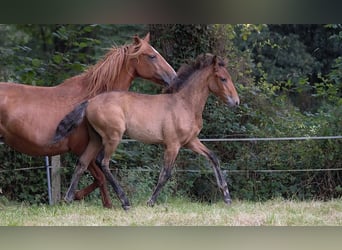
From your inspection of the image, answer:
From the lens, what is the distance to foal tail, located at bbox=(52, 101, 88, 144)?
15.6 feet

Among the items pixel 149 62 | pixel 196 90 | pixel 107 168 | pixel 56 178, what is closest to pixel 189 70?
pixel 196 90

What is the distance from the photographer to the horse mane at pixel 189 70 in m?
4.79

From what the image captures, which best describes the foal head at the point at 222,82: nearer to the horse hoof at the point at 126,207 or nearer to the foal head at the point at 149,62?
the foal head at the point at 149,62

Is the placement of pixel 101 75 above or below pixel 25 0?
below

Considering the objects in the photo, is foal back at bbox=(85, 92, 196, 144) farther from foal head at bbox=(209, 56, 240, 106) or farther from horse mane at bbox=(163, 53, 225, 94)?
foal head at bbox=(209, 56, 240, 106)

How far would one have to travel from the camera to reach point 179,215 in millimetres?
4496

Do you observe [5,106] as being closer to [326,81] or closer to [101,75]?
[101,75]

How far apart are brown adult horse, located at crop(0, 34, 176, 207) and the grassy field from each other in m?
0.31

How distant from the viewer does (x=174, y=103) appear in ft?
15.7

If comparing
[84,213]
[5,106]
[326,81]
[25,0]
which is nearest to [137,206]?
[84,213]

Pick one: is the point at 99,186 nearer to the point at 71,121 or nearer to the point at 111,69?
the point at 71,121

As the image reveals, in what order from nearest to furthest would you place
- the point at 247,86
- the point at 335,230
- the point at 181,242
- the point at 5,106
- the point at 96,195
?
the point at 181,242
the point at 335,230
the point at 5,106
the point at 96,195
the point at 247,86

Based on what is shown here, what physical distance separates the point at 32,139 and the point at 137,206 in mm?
891

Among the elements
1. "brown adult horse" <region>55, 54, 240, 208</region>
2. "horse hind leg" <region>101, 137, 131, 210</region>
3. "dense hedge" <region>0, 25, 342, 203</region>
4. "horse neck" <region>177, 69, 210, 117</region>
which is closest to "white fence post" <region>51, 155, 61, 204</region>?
"dense hedge" <region>0, 25, 342, 203</region>
